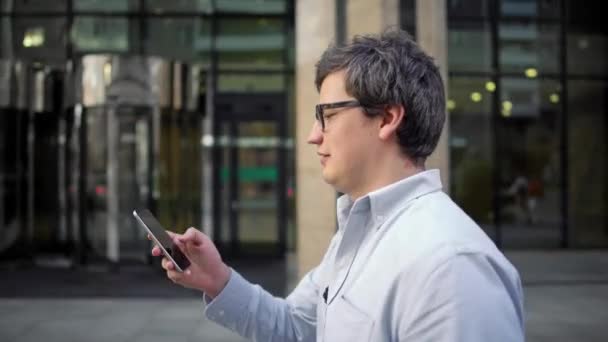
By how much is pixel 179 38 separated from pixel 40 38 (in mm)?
2866

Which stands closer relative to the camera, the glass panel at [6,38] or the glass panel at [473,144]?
the glass panel at [6,38]

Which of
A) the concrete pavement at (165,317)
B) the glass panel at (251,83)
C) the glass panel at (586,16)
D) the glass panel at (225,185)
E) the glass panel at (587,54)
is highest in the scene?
the glass panel at (586,16)

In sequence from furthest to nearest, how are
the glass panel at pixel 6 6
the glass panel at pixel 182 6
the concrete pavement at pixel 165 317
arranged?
the glass panel at pixel 182 6, the glass panel at pixel 6 6, the concrete pavement at pixel 165 317

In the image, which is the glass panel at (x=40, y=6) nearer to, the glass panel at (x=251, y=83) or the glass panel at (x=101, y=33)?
the glass panel at (x=101, y=33)

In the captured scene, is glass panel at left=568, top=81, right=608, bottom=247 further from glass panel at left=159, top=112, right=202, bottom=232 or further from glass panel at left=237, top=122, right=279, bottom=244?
glass panel at left=159, top=112, right=202, bottom=232

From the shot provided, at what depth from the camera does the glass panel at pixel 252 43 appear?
14.4m

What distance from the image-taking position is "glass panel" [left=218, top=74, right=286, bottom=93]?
46.3 ft

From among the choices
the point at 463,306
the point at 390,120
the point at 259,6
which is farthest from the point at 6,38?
the point at 463,306

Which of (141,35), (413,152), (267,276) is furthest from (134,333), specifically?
(141,35)

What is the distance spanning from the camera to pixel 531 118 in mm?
15164

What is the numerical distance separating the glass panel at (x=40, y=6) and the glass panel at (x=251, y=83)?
144 inches

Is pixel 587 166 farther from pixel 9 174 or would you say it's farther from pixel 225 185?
pixel 9 174

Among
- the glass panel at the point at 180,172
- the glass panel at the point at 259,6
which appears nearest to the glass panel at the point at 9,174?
the glass panel at the point at 180,172

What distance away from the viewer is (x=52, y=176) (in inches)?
514
